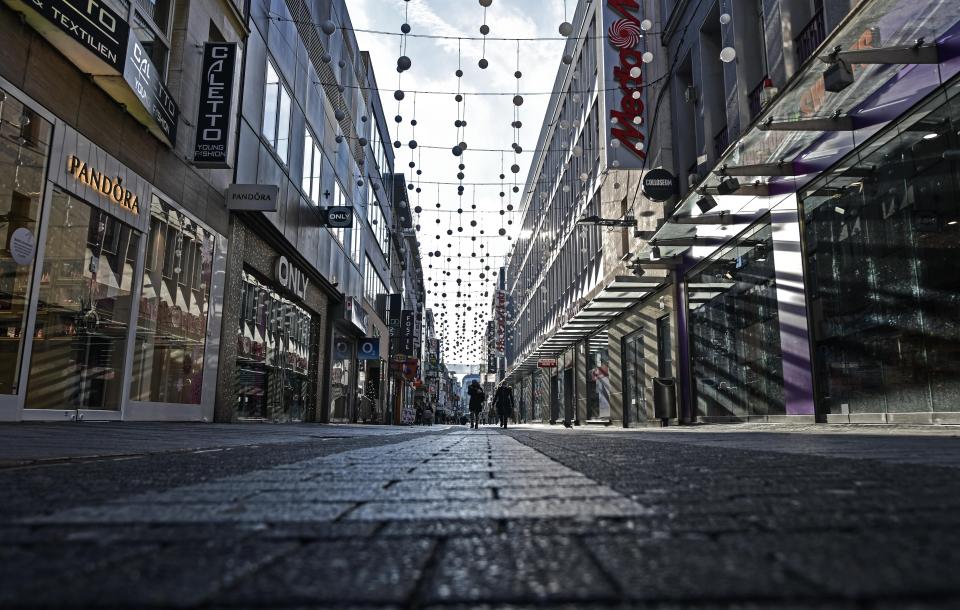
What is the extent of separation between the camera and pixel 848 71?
7.57m

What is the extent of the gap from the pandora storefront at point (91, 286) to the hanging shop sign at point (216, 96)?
137cm

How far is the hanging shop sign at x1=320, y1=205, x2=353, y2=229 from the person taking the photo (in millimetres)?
21609

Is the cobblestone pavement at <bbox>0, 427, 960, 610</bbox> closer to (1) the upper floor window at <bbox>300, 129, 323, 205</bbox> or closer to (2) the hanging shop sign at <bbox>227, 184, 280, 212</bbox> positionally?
(2) the hanging shop sign at <bbox>227, 184, 280, 212</bbox>

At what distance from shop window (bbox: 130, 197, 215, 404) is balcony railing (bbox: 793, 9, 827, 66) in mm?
10757

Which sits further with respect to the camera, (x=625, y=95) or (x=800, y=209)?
(x=625, y=95)

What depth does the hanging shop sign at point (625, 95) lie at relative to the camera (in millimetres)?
17062

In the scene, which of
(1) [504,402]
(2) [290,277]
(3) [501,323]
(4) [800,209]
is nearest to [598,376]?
(1) [504,402]

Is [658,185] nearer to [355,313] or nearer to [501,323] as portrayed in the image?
[355,313]

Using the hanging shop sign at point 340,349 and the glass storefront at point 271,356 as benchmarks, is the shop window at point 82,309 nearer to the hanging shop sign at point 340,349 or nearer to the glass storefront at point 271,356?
the glass storefront at point 271,356

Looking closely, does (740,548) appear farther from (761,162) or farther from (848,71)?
(761,162)

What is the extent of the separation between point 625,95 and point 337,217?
976 centimetres

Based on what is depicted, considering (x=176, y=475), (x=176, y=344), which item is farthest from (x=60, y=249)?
(x=176, y=475)

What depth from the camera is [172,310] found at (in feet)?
38.7

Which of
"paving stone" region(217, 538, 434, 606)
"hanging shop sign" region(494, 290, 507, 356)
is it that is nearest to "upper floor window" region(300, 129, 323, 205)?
"paving stone" region(217, 538, 434, 606)
